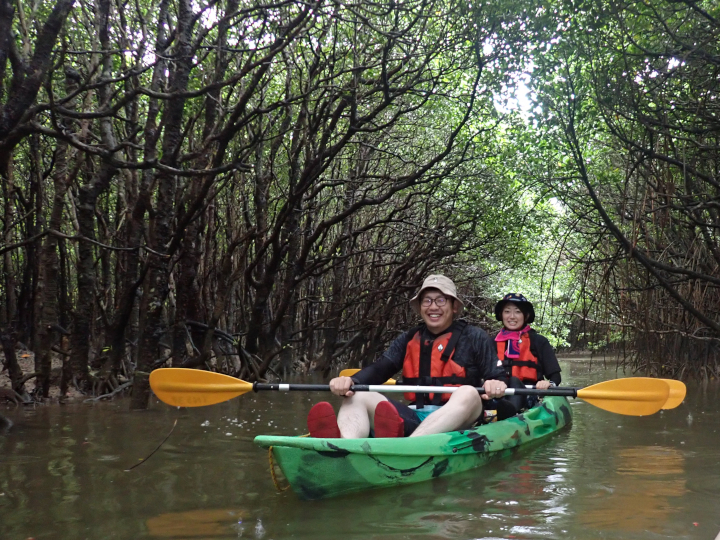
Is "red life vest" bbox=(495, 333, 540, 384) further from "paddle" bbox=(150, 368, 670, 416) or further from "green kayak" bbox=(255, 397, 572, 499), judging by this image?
"green kayak" bbox=(255, 397, 572, 499)

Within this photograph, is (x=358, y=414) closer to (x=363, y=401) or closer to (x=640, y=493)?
(x=363, y=401)

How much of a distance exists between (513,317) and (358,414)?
2.67 m

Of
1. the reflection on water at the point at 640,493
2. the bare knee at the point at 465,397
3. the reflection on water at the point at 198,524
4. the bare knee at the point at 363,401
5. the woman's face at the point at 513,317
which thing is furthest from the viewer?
the woman's face at the point at 513,317

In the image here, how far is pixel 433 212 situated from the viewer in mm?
11789

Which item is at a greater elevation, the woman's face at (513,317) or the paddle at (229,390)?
the woman's face at (513,317)

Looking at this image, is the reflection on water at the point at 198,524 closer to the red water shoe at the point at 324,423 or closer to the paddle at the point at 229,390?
the red water shoe at the point at 324,423

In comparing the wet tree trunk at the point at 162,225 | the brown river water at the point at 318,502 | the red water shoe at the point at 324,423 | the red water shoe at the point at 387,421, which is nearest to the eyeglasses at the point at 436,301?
the red water shoe at the point at 387,421

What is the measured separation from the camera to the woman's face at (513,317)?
599 centimetres

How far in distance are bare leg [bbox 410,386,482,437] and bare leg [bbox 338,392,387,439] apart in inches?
10.4

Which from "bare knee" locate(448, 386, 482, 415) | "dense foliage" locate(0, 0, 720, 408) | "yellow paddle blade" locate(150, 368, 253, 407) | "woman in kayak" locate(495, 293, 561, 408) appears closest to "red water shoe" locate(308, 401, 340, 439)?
"bare knee" locate(448, 386, 482, 415)

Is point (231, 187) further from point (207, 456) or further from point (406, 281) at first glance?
point (207, 456)

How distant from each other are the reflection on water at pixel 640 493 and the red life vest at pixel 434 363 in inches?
40.4

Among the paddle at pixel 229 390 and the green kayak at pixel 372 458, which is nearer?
the green kayak at pixel 372 458

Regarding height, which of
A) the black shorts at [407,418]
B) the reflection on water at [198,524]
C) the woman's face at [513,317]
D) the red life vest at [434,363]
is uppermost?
the woman's face at [513,317]
